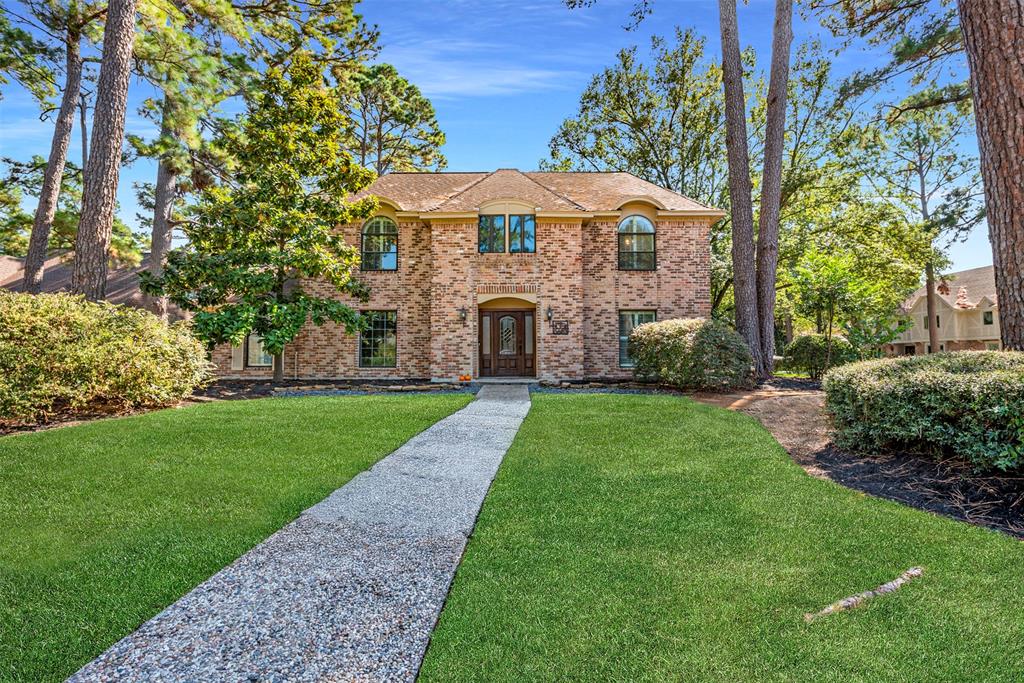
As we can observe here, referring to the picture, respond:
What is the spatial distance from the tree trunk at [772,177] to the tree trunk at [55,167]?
17545 millimetres

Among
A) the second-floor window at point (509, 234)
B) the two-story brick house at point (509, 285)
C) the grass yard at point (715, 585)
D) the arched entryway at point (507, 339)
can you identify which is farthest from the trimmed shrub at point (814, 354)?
the grass yard at point (715, 585)

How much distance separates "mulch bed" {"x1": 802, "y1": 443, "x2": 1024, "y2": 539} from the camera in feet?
13.5

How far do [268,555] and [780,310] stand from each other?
96.6 ft

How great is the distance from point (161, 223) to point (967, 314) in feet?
139

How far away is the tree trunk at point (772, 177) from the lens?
525 inches

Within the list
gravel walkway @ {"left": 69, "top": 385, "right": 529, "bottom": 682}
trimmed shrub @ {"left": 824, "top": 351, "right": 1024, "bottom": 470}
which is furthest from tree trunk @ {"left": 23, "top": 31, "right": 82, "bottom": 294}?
trimmed shrub @ {"left": 824, "top": 351, "right": 1024, "bottom": 470}

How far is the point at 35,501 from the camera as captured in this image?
4.37 meters

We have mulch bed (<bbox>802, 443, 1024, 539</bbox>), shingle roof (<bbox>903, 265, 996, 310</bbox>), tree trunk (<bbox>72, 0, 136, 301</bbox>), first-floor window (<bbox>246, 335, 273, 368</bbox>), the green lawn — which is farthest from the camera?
shingle roof (<bbox>903, 265, 996, 310</bbox>)

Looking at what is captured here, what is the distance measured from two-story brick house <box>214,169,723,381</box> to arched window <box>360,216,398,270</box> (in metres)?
0.03

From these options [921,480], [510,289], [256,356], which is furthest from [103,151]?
[921,480]

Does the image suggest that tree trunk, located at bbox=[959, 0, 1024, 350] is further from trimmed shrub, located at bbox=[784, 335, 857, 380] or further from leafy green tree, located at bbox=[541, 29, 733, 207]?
leafy green tree, located at bbox=[541, 29, 733, 207]

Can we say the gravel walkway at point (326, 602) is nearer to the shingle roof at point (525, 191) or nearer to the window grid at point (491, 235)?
the window grid at point (491, 235)

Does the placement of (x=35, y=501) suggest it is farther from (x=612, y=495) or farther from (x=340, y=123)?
(x=340, y=123)

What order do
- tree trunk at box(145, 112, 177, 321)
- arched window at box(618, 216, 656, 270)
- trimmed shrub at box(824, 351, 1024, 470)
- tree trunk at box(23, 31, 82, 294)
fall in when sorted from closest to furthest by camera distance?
trimmed shrub at box(824, 351, 1024, 470) < tree trunk at box(23, 31, 82, 294) < tree trunk at box(145, 112, 177, 321) < arched window at box(618, 216, 656, 270)
